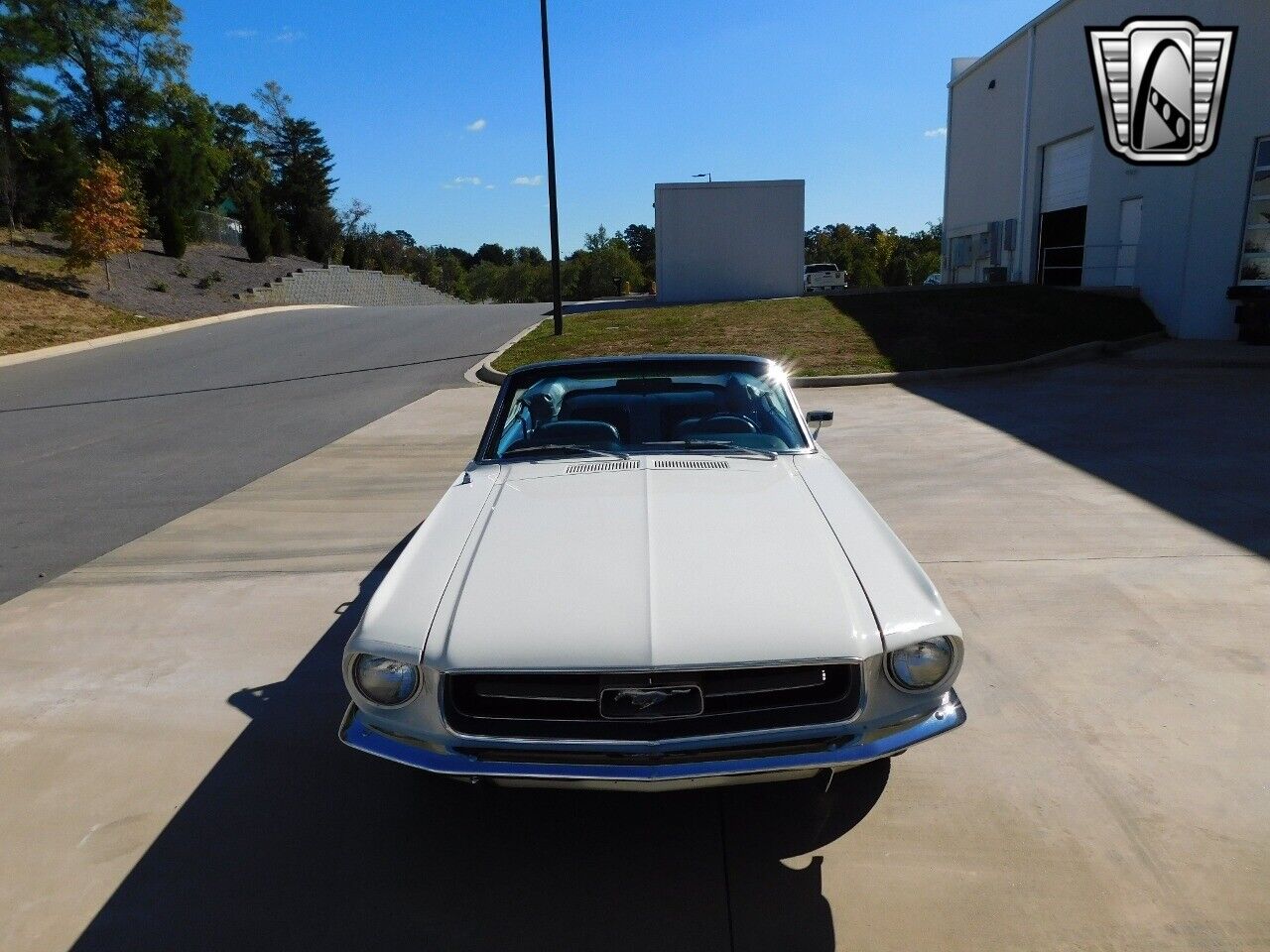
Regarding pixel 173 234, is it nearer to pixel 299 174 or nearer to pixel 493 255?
pixel 299 174

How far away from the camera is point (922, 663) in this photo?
2.56m

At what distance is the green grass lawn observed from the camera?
14.9 meters

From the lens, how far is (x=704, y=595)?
8.60 ft

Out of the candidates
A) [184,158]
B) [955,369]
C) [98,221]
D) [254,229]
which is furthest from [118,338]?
[184,158]

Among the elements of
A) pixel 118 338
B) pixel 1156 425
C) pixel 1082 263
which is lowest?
pixel 1156 425

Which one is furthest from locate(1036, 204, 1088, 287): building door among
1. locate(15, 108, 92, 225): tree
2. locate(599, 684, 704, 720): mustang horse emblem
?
locate(15, 108, 92, 225): tree

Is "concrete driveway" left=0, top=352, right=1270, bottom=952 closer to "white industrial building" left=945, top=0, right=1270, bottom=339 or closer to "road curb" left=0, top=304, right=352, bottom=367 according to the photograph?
"white industrial building" left=945, top=0, right=1270, bottom=339

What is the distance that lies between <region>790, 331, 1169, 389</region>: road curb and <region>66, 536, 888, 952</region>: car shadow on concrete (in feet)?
33.2

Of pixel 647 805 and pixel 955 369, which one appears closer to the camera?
pixel 647 805

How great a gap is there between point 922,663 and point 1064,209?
79.5 ft

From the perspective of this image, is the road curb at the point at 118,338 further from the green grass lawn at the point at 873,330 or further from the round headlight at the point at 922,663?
the round headlight at the point at 922,663

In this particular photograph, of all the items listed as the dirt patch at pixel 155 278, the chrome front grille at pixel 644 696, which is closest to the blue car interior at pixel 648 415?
the chrome front grille at pixel 644 696

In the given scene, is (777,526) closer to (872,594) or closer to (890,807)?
(872,594)

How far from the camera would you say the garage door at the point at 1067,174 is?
21391mm
